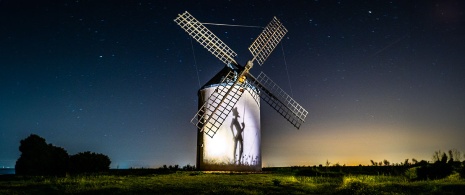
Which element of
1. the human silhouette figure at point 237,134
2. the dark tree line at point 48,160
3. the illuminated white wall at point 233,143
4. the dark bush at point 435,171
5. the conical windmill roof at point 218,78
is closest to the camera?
the dark bush at point 435,171

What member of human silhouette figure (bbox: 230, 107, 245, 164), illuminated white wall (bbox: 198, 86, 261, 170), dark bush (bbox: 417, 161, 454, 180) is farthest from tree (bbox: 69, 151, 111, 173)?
dark bush (bbox: 417, 161, 454, 180)

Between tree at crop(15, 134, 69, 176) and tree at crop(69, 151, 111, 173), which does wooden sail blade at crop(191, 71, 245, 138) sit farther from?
tree at crop(15, 134, 69, 176)

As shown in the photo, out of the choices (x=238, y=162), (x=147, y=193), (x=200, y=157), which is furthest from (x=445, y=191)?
(x=200, y=157)

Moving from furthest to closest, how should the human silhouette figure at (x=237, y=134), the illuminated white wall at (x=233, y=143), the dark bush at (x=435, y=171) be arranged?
the human silhouette figure at (x=237, y=134) < the illuminated white wall at (x=233, y=143) < the dark bush at (x=435, y=171)

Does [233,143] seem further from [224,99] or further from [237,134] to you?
[224,99]

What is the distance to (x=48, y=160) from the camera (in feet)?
92.0

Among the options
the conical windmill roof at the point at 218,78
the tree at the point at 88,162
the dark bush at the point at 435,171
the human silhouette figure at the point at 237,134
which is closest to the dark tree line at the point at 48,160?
the tree at the point at 88,162

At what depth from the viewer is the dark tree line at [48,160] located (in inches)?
1086

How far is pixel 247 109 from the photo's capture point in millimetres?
29391

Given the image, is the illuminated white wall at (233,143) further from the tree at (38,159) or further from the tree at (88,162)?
the tree at (38,159)

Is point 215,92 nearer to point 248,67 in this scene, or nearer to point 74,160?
point 248,67

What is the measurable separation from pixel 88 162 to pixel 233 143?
37.8 feet

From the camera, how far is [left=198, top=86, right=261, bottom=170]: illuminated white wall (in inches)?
1112

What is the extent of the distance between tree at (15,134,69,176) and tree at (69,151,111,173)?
2.47ft
